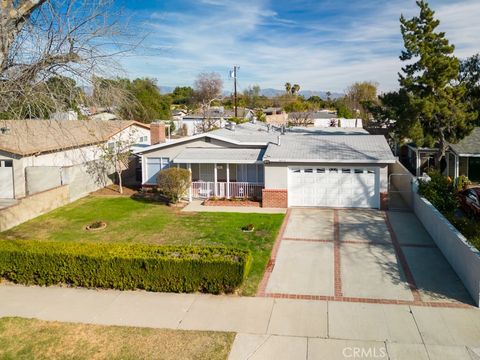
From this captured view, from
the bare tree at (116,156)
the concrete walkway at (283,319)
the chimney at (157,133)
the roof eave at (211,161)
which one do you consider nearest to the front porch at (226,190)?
the roof eave at (211,161)

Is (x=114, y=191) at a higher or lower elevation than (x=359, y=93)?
lower

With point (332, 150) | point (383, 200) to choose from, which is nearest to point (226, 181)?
point (332, 150)

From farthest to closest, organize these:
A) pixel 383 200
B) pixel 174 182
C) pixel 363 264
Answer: pixel 174 182 < pixel 383 200 < pixel 363 264

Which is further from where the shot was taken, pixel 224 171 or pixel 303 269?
pixel 224 171

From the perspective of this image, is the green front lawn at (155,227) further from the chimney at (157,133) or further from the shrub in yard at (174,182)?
the chimney at (157,133)

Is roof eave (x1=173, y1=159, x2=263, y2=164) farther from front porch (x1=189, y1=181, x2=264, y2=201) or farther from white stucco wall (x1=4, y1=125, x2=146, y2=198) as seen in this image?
white stucco wall (x1=4, y1=125, x2=146, y2=198)

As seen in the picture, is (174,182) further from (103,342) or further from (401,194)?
(103,342)

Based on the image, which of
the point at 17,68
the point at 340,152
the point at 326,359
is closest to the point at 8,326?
the point at 17,68
